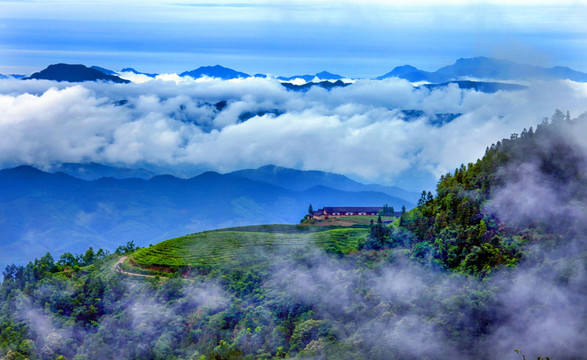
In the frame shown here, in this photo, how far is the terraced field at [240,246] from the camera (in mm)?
47469

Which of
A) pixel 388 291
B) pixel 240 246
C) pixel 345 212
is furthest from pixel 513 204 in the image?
pixel 345 212

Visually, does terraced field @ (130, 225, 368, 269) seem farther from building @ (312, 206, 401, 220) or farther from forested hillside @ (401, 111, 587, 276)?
building @ (312, 206, 401, 220)

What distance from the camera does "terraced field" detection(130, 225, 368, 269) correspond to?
47469 mm

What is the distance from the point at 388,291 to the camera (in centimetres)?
3381

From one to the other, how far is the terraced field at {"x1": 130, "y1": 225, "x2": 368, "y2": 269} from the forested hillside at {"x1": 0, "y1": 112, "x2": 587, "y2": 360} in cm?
35

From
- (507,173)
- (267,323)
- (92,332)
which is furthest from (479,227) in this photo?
(92,332)

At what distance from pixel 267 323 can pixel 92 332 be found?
11.4 m

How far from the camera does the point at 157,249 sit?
52.4m

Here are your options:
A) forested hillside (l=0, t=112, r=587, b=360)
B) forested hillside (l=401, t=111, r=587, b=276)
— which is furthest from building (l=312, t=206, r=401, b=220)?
forested hillside (l=401, t=111, r=587, b=276)

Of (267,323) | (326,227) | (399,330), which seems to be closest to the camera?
(399,330)

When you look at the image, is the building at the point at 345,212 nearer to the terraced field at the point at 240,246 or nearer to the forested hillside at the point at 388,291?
the terraced field at the point at 240,246

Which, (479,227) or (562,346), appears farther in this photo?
(479,227)

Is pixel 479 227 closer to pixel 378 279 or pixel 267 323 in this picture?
pixel 378 279

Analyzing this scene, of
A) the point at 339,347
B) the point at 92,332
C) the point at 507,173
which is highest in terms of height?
the point at 507,173
